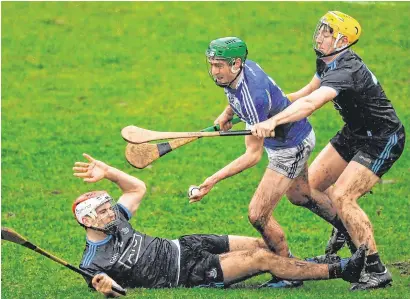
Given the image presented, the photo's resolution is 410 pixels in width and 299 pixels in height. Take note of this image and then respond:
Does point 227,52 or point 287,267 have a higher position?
point 227,52

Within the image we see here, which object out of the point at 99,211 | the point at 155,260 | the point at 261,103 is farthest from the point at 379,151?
the point at 99,211

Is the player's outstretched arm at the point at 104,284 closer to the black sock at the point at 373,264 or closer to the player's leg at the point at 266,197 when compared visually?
the player's leg at the point at 266,197

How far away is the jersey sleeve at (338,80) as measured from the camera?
34.5 feet

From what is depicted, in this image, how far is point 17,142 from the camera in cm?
1783

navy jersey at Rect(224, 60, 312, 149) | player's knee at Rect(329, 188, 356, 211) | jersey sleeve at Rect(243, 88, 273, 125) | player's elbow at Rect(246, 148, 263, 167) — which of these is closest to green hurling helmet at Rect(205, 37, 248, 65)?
navy jersey at Rect(224, 60, 312, 149)

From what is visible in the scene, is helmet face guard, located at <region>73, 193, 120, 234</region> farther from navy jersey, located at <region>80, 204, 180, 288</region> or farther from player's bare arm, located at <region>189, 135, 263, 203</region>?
player's bare arm, located at <region>189, 135, 263, 203</region>

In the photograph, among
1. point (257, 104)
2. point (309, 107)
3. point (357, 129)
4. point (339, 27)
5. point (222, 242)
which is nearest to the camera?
point (309, 107)

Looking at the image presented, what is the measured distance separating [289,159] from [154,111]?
9.05 m

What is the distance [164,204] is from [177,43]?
8.73 metres

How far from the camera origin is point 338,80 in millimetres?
10547

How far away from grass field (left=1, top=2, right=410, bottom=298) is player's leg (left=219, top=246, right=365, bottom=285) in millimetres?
180

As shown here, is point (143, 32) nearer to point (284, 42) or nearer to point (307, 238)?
point (284, 42)

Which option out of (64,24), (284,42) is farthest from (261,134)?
(64,24)

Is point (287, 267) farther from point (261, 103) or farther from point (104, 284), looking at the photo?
point (104, 284)
